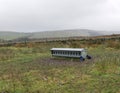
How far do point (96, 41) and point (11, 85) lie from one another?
123 ft

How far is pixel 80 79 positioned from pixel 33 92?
14.7 ft

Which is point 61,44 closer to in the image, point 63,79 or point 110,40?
point 110,40

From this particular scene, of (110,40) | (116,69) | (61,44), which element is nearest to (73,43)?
(61,44)

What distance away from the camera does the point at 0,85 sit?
54.9 ft

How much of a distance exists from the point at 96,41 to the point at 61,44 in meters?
7.94

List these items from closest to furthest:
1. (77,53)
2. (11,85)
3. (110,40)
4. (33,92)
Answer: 1. (33,92)
2. (11,85)
3. (77,53)
4. (110,40)

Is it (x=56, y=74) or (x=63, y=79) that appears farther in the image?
(x=56, y=74)

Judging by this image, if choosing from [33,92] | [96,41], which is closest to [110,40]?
[96,41]

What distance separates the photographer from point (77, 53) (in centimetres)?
2955

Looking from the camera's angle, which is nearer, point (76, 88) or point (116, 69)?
point (76, 88)

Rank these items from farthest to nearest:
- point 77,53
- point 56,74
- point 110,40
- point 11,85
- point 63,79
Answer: point 110,40 < point 77,53 < point 56,74 < point 63,79 < point 11,85

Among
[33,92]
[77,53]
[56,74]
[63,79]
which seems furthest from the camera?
[77,53]


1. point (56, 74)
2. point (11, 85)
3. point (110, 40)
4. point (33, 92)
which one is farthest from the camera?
point (110, 40)

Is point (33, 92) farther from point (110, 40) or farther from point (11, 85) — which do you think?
point (110, 40)
